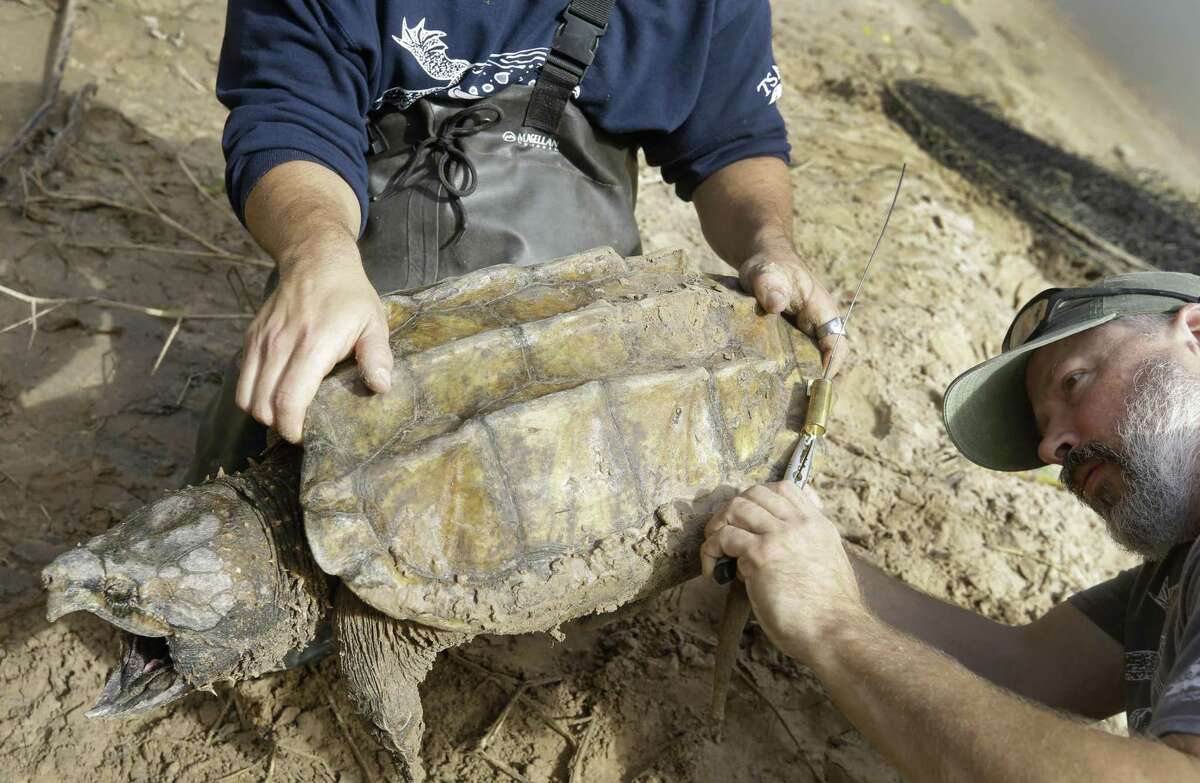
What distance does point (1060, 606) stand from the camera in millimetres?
2775

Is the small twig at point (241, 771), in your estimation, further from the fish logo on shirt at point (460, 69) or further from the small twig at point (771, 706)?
the fish logo on shirt at point (460, 69)

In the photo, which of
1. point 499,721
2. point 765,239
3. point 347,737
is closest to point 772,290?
point 765,239

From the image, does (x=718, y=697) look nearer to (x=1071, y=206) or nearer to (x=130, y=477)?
(x=130, y=477)

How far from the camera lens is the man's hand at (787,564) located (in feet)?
6.42

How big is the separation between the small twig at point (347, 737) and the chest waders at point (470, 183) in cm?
76

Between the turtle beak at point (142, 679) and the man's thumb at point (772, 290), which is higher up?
the man's thumb at point (772, 290)

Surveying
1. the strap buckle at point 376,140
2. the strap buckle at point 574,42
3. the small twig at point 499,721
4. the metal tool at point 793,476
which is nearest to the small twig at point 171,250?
the strap buckle at point 376,140

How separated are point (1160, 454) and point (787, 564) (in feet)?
3.30

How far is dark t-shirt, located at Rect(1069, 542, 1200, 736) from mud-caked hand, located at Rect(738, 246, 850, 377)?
1.04m

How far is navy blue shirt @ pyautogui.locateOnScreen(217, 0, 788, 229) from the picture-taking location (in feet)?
7.91

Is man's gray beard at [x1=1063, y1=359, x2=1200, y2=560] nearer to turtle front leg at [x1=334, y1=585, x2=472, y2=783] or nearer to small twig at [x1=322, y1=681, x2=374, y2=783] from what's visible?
turtle front leg at [x1=334, y1=585, x2=472, y2=783]

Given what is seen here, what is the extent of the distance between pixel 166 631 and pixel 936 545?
2.73 metres

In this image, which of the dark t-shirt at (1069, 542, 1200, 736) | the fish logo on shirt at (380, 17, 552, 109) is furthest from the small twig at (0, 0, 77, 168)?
the dark t-shirt at (1069, 542, 1200, 736)

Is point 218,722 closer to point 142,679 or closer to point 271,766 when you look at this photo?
point 271,766
